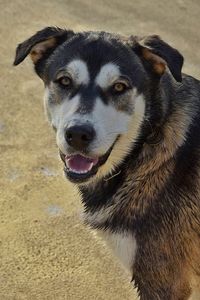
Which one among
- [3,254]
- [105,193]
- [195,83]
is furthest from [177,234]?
[3,254]

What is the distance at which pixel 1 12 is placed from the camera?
9.29 m

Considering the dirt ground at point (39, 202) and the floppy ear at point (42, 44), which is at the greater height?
the floppy ear at point (42, 44)

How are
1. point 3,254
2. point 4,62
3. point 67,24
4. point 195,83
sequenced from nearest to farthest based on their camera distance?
1. point 195,83
2. point 3,254
3. point 4,62
4. point 67,24

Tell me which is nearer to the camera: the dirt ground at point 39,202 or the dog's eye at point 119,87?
the dog's eye at point 119,87

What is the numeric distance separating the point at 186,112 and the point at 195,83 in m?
0.34

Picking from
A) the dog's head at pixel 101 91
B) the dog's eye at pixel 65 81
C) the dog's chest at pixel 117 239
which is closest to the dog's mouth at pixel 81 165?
the dog's head at pixel 101 91

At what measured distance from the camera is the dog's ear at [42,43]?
451cm

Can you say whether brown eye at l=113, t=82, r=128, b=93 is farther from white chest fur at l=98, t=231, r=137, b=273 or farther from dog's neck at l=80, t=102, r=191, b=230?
white chest fur at l=98, t=231, r=137, b=273

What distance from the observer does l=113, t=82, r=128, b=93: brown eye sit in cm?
439

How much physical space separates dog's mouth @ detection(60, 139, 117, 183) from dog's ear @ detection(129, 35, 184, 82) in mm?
641

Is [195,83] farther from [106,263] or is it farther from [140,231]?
[106,263]

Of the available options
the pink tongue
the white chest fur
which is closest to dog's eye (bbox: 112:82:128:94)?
the pink tongue

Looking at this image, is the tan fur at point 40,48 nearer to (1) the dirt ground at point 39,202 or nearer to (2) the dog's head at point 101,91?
(2) the dog's head at point 101,91

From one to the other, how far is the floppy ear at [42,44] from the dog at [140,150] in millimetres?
10
